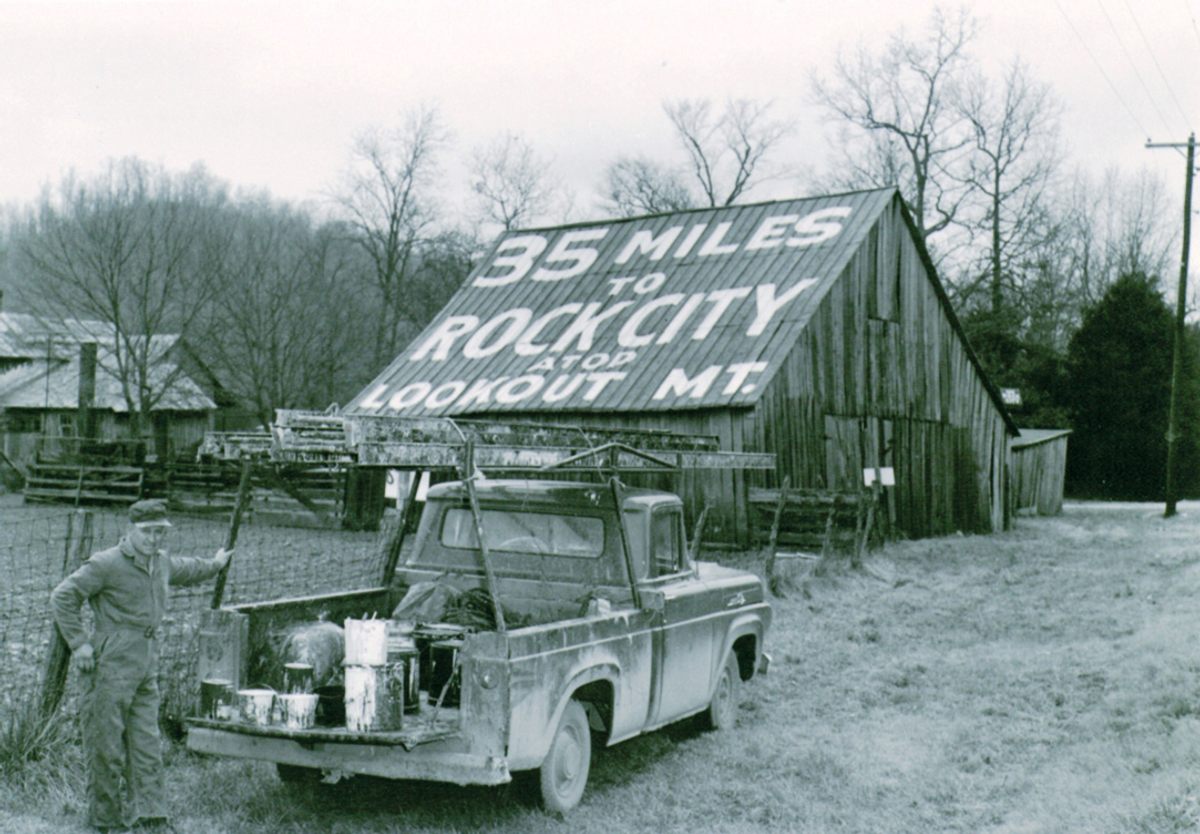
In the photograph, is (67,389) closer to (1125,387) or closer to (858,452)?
(858,452)

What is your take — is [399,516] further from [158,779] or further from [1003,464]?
[1003,464]

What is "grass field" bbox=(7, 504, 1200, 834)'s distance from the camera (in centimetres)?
654

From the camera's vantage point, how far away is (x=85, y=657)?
238 inches

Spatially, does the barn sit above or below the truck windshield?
above

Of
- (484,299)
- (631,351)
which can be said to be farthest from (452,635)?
(484,299)

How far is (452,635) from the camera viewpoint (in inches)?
278

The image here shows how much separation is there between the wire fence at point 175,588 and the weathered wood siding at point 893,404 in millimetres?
7740

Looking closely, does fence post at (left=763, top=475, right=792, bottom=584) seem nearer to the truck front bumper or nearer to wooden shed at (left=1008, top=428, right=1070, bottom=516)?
the truck front bumper

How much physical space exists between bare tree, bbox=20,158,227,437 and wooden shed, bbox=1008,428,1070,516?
2369 centimetres

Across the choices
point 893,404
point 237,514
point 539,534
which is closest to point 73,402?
point 893,404

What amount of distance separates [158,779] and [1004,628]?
33.5 feet

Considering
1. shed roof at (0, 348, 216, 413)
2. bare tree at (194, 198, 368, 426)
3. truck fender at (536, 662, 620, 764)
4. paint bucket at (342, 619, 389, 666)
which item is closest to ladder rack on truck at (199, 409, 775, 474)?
paint bucket at (342, 619, 389, 666)

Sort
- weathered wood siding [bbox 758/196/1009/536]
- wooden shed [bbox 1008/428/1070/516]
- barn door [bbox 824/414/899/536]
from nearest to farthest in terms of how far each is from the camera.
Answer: weathered wood siding [bbox 758/196/1009/536], barn door [bbox 824/414/899/536], wooden shed [bbox 1008/428/1070/516]

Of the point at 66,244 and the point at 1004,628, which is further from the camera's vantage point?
the point at 66,244
